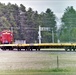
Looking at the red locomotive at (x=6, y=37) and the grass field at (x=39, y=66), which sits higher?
the red locomotive at (x=6, y=37)

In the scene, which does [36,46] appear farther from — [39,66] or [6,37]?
[39,66]

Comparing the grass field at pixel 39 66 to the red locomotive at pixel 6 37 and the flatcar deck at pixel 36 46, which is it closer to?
the flatcar deck at pixel 36 46

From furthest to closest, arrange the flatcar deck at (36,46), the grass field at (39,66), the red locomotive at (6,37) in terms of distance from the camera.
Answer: the red locomotive at (6,37)
the flatcar deck at (36,46)
the grass field at (39,66)

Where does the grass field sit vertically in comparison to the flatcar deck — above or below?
above

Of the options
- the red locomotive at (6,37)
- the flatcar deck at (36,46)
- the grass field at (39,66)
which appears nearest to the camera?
the grass field at (39,66)

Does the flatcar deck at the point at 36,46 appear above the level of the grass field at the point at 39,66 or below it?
below

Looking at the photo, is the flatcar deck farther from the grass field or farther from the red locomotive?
the grass field

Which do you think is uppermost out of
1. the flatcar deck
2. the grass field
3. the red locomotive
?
the red locomotive

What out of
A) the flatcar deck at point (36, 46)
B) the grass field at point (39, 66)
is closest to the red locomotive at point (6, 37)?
the flatcar deck at point (36, 46)

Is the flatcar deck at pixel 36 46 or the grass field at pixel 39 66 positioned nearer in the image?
the grass field at pixel 39 66

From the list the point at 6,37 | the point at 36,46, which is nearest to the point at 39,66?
the point at 36,46

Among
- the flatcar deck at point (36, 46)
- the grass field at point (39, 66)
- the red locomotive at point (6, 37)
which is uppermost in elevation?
the red locomotive at point (6, 37)

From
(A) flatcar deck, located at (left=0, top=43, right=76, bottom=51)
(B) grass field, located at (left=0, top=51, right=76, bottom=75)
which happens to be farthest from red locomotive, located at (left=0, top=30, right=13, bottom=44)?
(B) grass field, located at (left=0, top=51, right=76, bottom=75)

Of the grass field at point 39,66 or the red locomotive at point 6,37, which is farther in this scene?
the red locomotive at point 6,37
